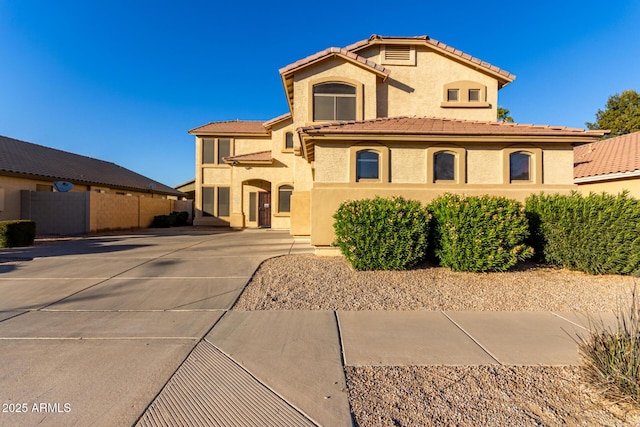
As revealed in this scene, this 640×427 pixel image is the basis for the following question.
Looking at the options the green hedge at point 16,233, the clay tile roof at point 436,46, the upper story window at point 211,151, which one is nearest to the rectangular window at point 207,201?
the upper story window at point 211,151

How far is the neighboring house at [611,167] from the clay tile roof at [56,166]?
2803 centimetres

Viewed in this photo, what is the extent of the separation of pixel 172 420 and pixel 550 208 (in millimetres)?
8918

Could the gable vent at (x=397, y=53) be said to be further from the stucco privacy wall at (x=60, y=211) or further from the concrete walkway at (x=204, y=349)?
the stucco privacy wall at (x=60, y=211)

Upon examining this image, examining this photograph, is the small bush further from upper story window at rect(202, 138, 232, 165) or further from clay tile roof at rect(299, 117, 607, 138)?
upper story window at rect(202, 138, 232, 165)

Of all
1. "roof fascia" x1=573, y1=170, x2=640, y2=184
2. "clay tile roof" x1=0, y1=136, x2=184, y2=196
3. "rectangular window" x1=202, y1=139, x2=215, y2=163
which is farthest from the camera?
"rectangular window" x1=202, y1=139, x2=215, y2=163

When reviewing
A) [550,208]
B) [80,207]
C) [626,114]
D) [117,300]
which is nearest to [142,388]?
[117,300]

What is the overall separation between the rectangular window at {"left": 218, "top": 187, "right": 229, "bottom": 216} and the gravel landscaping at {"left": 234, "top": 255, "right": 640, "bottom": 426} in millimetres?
13186

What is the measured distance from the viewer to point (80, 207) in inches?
631

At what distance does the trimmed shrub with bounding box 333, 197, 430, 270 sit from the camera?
736 cm

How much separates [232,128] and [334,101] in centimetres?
1137

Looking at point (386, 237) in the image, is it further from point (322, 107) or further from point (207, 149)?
point (207, 149)

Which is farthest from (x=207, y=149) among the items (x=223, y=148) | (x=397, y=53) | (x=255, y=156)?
(x=397, y=53)

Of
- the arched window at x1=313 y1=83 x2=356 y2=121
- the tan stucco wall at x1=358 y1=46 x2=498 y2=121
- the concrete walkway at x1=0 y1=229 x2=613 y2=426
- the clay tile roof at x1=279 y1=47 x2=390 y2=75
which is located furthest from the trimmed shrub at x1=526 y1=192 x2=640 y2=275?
the clay tile roof at x1=279 y1=47 x2=390 y2=75

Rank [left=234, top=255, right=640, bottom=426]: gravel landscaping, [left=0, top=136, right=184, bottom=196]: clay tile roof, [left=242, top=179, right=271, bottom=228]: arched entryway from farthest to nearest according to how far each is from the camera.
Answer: [left=242, top=179, right=271, bottom=228]: arched entryway, [left=0, top=136, right=184, bottom=196]: clay tile roof, [left=234, top=255, right=640, bottom=426]: gravel landscaping
